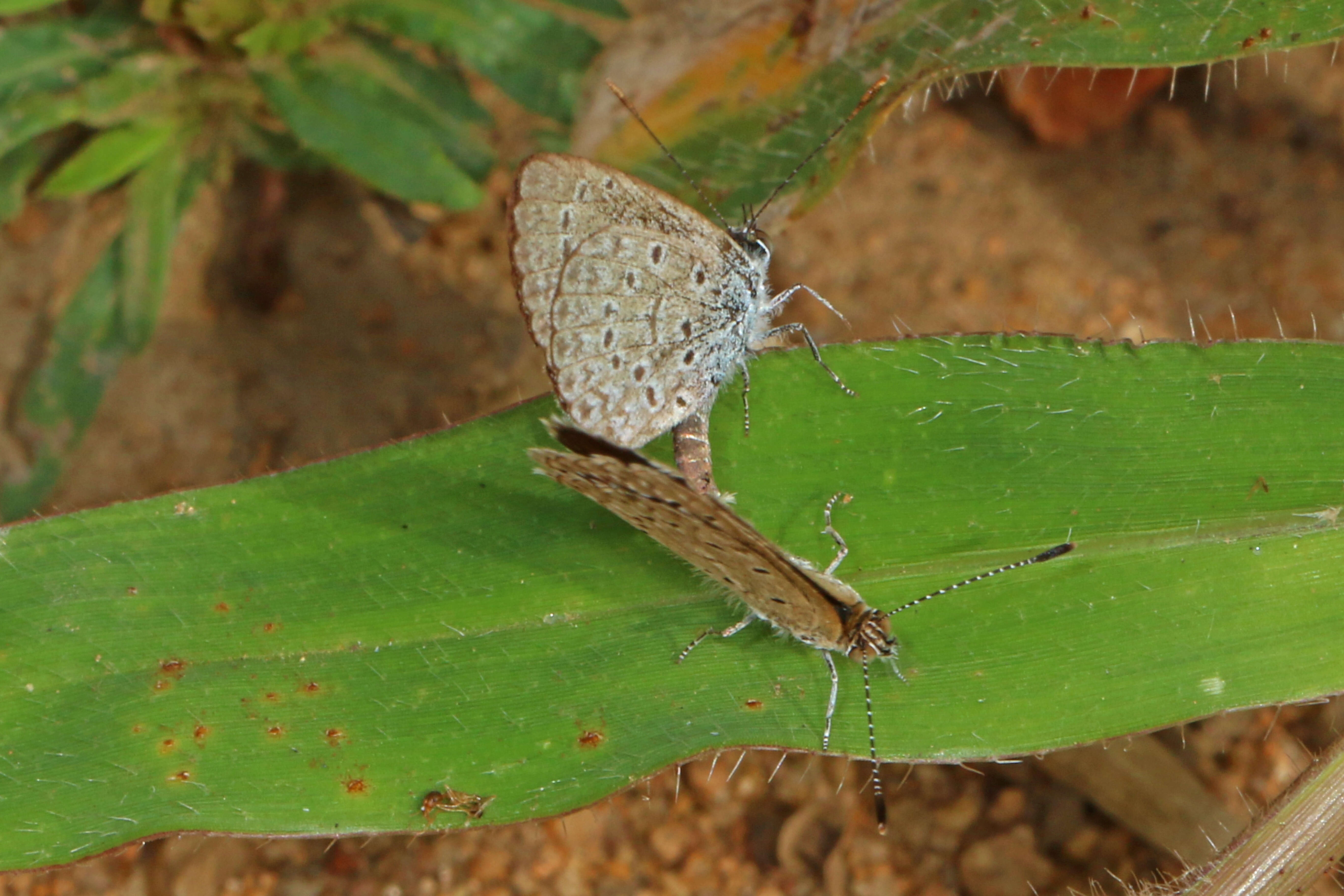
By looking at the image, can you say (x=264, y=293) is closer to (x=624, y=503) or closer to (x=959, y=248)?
(x=624, y=503)

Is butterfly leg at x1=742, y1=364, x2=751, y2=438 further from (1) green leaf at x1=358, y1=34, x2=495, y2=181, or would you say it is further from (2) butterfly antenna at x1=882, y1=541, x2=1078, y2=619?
(1) green leaf at x1=358, y1=34, x2=495, y2=181

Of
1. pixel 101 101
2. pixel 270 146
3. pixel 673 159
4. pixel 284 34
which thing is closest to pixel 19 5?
pixel 101 101

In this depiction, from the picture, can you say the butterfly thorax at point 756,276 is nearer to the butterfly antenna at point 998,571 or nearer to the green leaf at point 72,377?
the butterfly antenna at point 998,571

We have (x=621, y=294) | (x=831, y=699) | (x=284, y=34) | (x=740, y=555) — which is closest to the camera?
(x=740, y=555)

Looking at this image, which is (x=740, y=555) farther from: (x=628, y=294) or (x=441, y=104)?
(x=441, y=104)

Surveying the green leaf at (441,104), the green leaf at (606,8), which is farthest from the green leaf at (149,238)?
the green leaf at (606,8)

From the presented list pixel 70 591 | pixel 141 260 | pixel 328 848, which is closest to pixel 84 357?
pixel 141 260
